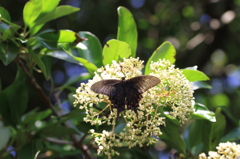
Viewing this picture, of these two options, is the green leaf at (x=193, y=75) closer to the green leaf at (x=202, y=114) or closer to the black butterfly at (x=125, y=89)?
the green leaf at (x=202, y=114)

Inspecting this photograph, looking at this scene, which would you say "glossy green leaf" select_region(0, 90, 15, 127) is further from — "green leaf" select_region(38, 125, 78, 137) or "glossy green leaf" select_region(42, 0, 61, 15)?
"glossy green leaf" select_region(42, 0, 61, 15)

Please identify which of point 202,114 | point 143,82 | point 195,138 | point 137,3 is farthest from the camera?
point 137,3

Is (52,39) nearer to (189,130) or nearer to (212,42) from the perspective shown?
(189,130)

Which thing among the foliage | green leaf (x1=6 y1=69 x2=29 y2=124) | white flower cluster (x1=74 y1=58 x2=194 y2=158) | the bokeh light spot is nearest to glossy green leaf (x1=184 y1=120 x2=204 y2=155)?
the foliage

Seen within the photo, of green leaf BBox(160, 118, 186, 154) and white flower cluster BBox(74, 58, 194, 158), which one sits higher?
white flower cluster BBox(74, 58, 194, 158)

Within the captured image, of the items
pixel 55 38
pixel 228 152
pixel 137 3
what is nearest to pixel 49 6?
pixel 55 38

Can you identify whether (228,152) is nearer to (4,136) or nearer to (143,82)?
(143,82)
